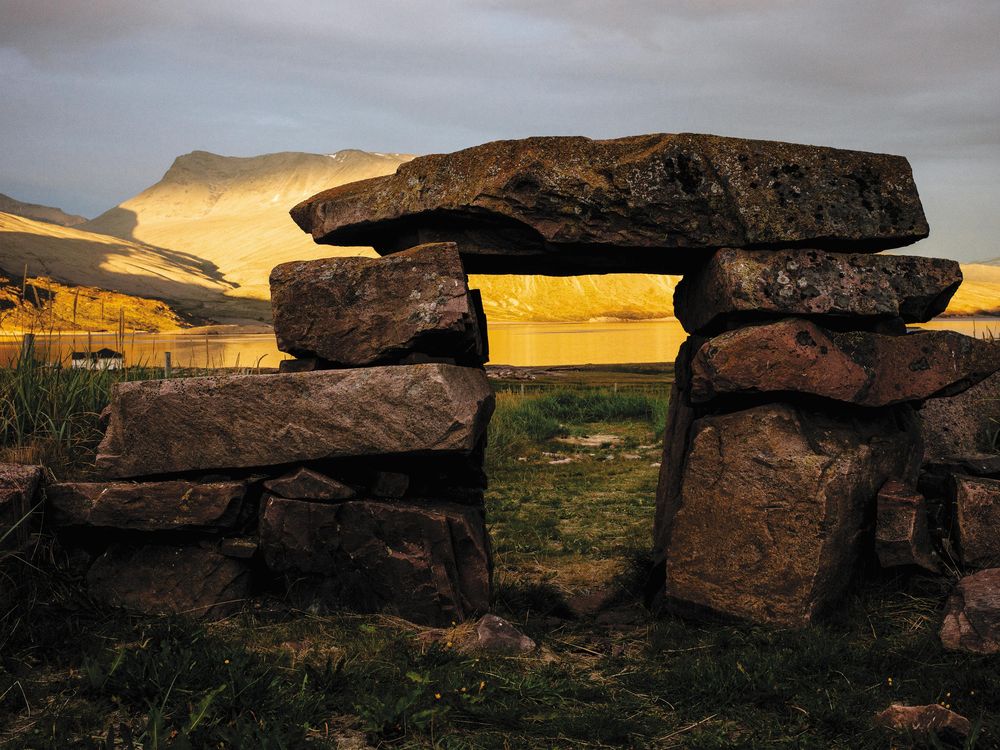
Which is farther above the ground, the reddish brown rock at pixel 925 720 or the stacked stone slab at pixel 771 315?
the stacked stone slab at pixel 771 315

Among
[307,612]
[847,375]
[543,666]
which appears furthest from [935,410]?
[307,612]

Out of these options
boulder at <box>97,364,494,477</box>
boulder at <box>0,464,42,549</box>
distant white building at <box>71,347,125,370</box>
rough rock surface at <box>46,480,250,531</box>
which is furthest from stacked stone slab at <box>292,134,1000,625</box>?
distant white building at <box>71,347,125,370</box>

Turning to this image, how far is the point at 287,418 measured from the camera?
5.25 meters

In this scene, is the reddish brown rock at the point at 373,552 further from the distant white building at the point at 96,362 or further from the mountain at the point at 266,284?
the mountain at the point at 266,284

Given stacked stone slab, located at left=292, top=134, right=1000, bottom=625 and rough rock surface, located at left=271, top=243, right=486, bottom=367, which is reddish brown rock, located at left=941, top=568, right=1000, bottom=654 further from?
rough rock surface, located at left=271, top=243, right=486, bottom=367

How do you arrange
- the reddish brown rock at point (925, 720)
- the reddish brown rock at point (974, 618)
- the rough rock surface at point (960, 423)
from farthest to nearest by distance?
the rough rock surface at point (960, 423) < the reddish brown rock at point (974, 618) < the reddish brown rock at point (925, 720)

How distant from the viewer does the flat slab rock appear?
546cm

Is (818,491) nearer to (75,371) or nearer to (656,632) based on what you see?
(656,632)

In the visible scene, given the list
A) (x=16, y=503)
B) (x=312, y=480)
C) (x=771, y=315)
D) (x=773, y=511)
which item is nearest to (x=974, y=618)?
(x=773, y=511)

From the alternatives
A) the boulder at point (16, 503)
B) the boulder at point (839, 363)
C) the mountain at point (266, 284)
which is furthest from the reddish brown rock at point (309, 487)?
the mountain at point (266, 284)

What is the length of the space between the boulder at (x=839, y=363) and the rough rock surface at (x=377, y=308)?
62.7 inches

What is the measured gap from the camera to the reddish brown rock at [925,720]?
361 cm

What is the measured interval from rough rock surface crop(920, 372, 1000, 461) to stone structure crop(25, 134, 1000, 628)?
10.6 feet

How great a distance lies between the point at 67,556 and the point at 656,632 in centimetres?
362
